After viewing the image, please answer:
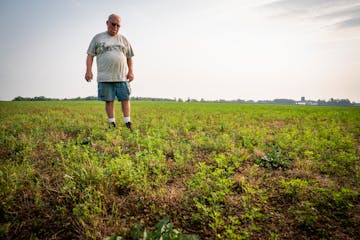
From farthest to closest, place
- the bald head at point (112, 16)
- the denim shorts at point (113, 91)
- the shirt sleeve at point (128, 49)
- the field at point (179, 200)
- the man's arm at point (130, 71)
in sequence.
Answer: the man's arm at point (130, 71) < the shirt sleeve at point (128, 49) < the denim shorts at point (113, 91) < the bald head at point (112, 16) < the field at point (179, 200)

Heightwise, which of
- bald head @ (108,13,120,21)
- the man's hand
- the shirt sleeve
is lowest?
the man's hand

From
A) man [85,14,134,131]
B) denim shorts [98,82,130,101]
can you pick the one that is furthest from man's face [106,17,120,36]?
denim shorts [98,82,130,101]

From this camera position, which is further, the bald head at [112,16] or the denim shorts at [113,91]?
the denim shorts at [113,91]

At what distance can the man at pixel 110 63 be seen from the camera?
15.9 ft

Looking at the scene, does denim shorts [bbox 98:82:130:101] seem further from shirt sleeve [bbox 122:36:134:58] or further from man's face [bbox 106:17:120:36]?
man's face [bbox 106:17:120:36]

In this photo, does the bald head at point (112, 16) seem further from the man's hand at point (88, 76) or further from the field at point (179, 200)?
the field at point (179, 200)

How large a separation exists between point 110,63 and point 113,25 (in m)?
0.89

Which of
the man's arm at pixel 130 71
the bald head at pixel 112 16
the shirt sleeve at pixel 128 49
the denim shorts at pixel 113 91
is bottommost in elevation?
the denim shorts at pixel 113 91

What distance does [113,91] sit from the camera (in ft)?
16.7

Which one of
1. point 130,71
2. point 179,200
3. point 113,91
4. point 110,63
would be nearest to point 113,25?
point 110,63

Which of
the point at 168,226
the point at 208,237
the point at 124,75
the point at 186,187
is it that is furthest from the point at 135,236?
the point at 124,75

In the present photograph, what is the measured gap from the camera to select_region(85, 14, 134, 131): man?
4.84 meters

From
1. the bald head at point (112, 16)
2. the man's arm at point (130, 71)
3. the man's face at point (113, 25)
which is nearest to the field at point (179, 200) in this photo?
the man's arm at point (130, 71)

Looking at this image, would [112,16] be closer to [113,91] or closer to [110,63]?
[110,63]
